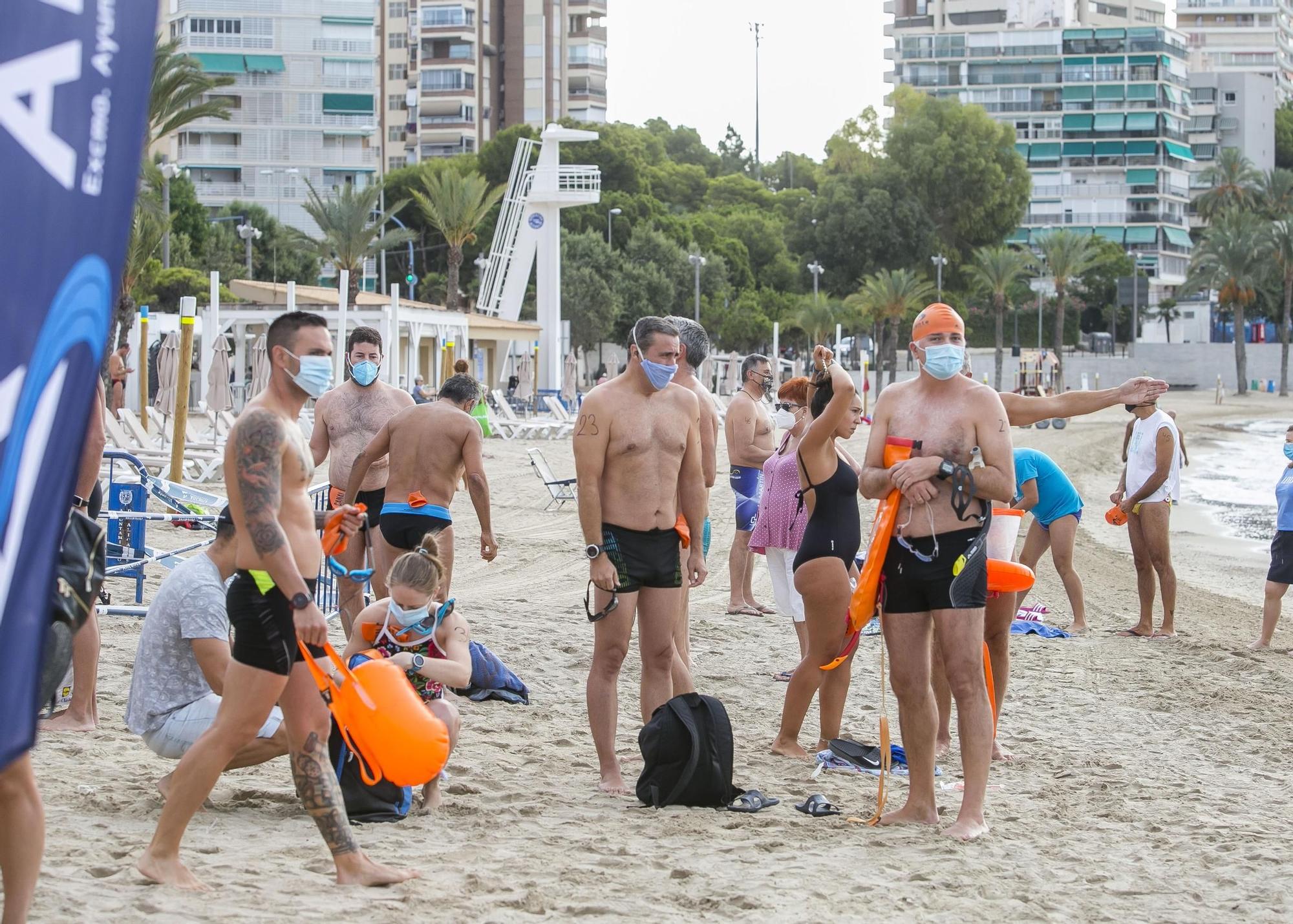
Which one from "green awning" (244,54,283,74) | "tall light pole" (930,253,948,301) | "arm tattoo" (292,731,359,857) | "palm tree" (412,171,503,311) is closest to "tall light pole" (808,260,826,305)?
"tall light pole" (930,253,948,301)

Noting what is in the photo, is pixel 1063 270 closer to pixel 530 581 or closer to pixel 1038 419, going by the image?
pixel 530 581

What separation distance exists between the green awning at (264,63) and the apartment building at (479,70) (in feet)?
64.3

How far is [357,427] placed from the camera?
24.4 feet

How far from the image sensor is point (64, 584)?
3.20 meters

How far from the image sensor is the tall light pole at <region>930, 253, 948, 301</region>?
70125 mm

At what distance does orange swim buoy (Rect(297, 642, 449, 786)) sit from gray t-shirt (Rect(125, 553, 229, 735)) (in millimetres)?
730

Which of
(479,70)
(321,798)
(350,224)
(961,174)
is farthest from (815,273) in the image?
(321,798)

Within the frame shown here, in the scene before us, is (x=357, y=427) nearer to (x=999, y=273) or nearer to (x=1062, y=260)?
(x=999, y=273)

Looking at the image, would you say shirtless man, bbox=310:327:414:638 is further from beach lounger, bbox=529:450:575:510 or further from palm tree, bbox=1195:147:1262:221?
palm tree, bbox=1195:147:1262:221

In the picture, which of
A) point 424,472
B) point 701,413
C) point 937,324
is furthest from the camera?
point 424,472

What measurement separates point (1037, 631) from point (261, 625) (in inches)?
268

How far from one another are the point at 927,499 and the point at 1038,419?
0.73 m

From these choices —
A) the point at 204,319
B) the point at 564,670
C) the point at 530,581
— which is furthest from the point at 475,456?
the point at 204,319

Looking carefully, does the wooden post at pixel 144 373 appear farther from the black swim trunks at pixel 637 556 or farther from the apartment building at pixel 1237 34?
the apartment building at pixel 1237 34
